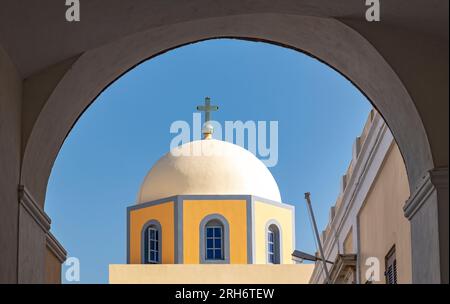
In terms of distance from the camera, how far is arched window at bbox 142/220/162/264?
32.9 m

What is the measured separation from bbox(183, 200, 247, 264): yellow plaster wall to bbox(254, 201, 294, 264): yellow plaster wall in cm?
34

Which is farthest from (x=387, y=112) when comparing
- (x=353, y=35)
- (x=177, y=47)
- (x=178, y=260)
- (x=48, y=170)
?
(x=178, y=260)

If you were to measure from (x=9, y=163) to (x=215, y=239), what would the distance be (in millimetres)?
25221

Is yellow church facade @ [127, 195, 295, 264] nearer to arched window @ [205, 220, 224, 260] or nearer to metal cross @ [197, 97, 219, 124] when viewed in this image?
arched window @ [205, 220, 224, 260]

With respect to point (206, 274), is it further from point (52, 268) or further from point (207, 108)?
point (52, 268)

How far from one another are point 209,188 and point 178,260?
2.17 m

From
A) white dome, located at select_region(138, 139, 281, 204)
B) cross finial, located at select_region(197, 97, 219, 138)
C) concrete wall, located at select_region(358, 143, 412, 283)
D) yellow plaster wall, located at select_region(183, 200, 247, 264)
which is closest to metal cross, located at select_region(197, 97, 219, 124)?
cross finial, located at select_region(197, 97, 219, 138)

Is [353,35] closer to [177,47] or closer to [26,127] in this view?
[177,47]

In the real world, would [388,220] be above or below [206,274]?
below

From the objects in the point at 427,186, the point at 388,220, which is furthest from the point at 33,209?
the point at 388,220

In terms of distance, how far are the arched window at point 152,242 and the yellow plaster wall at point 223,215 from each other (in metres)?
0.75

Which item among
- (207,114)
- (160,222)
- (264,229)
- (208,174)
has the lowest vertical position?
(264,229)

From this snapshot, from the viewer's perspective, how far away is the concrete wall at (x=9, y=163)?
25.4 ft

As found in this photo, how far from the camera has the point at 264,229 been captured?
33.2 m
